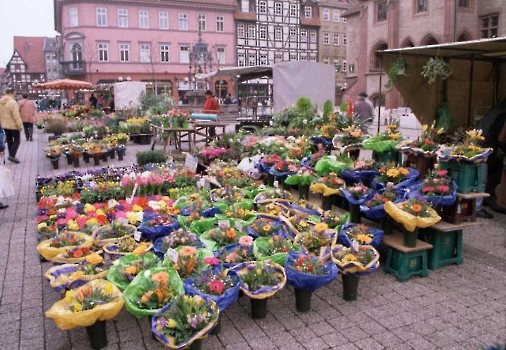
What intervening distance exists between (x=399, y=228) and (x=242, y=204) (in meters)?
1.98

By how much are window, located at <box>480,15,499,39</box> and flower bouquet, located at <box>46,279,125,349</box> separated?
25158mm

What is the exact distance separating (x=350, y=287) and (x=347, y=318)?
1.20 ft

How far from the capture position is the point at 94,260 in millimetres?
4246

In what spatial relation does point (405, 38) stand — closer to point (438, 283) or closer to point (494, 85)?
point (494, 85)

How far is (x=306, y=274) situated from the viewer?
12.8ft

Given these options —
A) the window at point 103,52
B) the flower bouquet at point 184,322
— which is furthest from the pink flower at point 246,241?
the window at point 103,52

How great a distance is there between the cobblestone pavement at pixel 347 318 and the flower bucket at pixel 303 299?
2.6 inches

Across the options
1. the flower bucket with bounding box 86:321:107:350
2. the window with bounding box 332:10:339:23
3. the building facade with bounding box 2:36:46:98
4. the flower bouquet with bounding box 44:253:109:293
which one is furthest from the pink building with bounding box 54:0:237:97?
the building facade with bounding box 2:36:46:98

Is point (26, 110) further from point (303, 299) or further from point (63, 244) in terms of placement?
point (303, 299)

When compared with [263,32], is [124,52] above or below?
below

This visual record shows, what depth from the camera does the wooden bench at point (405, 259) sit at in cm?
471

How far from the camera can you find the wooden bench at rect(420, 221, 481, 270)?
16.3 feet

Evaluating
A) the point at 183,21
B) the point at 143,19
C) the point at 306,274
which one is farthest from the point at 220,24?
the point at 306,274

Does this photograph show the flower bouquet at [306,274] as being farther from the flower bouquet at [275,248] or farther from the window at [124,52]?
the window at [124,52]
